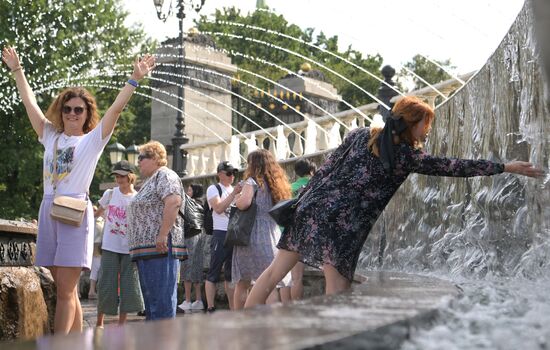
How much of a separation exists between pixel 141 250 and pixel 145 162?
692 millimetres

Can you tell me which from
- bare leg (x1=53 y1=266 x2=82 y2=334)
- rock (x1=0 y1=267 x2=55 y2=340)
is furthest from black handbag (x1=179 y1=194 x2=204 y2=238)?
bare leg (x1=53 y1=266 x2=82 y2=334)

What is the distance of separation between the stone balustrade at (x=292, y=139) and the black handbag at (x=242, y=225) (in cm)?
600

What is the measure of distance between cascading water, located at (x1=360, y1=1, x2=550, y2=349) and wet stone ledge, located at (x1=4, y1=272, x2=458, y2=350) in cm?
11

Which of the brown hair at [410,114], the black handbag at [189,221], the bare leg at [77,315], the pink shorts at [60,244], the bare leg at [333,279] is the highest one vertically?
the brown hair at [410,114]

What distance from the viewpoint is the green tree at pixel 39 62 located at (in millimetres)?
31281

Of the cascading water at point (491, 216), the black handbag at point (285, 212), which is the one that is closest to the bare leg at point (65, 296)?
the black handbag at point (285, 212)

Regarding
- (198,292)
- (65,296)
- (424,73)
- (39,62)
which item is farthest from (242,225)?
(424,73)

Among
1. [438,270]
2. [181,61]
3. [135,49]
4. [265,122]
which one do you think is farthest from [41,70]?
[438,270]

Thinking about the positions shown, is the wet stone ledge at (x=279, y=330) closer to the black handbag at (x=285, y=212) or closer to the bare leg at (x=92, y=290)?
the black handbag at (x=285, y=212)

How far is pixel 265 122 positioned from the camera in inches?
1747

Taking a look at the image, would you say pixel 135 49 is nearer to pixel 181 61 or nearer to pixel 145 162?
pixel 181 61

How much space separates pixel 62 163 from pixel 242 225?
2.86 meters

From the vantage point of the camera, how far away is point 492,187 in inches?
249

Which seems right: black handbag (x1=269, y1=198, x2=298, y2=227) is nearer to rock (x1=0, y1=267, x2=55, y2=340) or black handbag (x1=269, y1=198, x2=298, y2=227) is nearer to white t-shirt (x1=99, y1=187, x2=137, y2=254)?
rock (x1=0, y1=267, x2=55, y2=340)
